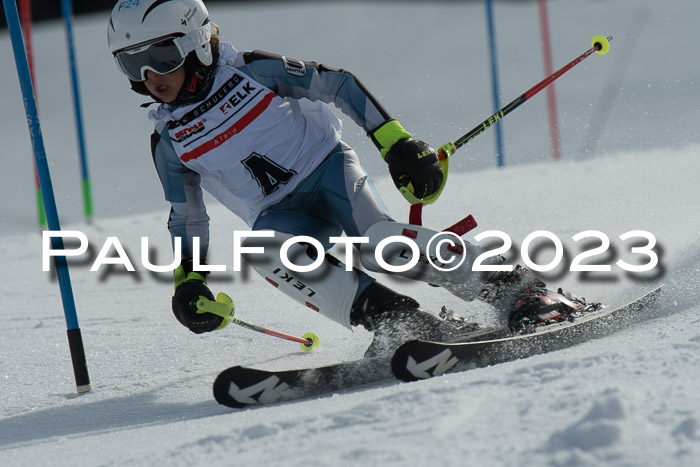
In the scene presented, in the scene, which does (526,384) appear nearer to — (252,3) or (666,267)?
(666,267)

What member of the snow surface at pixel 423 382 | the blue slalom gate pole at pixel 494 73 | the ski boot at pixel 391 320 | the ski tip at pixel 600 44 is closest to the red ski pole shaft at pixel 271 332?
the snow surface at pixel 423 382

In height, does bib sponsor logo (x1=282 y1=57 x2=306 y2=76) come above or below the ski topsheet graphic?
above

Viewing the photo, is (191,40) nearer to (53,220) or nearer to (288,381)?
(53,220)

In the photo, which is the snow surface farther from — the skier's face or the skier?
the skier's face

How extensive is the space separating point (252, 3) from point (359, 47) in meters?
3.98

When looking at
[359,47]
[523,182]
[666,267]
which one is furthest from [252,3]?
[666,267]

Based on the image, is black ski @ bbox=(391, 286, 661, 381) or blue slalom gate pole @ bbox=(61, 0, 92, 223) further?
blue slalom gate pole @ bbox=(61, 0, 92, 223)

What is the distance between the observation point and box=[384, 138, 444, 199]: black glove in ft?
8.20

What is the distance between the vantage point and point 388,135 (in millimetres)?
2615

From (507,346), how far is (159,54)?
1421mm

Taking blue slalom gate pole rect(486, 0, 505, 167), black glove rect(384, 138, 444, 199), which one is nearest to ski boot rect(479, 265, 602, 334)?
black glove rect(384, 138, 444, 199)

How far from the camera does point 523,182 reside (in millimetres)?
5816

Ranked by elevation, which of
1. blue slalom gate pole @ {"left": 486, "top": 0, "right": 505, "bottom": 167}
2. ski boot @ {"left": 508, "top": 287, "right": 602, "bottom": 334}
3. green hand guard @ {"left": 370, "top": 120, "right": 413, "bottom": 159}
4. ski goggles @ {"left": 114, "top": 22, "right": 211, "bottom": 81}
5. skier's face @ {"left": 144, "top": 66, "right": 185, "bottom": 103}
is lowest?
ski boot @ {"left": 508, "top": 287, "right": 602, "bottom": 334}

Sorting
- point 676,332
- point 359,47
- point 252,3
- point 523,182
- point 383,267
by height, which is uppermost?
point 252,3
